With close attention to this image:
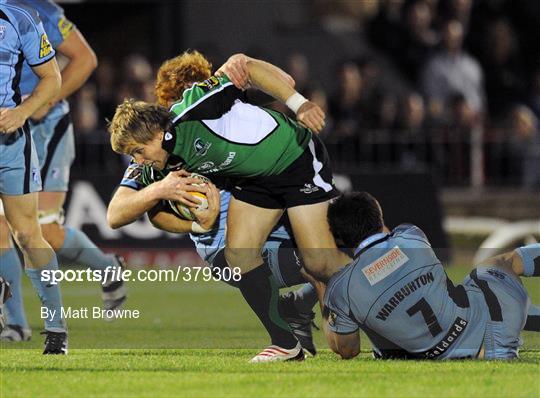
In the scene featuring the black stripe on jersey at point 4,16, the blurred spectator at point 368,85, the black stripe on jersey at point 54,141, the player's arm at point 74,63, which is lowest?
the blurred spectator at point 368,85

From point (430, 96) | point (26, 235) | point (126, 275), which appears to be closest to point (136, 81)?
point (430, 96)

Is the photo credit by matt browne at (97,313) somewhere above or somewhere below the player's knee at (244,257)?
below

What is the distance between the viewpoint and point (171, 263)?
51.4ft

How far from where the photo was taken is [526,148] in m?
17.5

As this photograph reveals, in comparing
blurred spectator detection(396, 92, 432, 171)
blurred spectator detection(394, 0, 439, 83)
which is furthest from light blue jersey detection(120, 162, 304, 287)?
blurred spectator detection(394, 0, 439, 83)

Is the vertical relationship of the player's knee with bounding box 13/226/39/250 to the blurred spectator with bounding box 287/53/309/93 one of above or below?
above

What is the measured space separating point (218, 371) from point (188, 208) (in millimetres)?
1198

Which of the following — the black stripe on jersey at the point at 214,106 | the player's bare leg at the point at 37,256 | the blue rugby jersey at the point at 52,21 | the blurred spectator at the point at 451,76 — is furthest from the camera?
the blurred spectator at the point at 451,76

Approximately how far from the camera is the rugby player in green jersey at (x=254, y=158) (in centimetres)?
795

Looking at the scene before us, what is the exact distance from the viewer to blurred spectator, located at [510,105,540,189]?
17469 mm

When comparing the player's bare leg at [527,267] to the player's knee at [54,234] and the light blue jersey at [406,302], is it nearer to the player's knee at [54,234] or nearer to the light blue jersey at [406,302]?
the light blue jersey at [406,302]

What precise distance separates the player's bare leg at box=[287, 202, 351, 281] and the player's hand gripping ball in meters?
0.55

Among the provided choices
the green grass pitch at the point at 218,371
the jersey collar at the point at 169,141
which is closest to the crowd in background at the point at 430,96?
the green grass pitch at the point at 218,371

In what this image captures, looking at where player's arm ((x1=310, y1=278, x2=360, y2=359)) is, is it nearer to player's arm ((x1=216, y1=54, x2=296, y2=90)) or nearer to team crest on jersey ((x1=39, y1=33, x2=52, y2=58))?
player's arm ((x1=216, y1=54, x2=296, y2=90))
